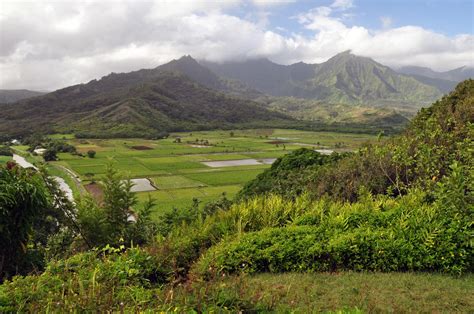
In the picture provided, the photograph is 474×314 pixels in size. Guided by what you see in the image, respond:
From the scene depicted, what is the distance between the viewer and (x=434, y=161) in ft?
33.3

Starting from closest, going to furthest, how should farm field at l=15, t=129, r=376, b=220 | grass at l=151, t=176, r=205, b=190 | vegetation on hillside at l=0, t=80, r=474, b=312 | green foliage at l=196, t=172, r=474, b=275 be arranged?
1. vegetation on hillside at l=0, t=80, r=474, b=312
2. green foliage at l=196, t=172, r=474, b=275
3. farm field at l=15, t=129, r=376, b=220
4. grass at l=151, t=176, r=205, b=190

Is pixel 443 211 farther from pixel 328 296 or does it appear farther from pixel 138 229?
pixel 138 229

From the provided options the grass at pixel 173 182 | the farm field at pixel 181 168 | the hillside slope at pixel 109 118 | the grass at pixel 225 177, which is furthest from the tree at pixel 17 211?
the hillside slope at pixel 109 118

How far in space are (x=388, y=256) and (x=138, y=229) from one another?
949 centimetres

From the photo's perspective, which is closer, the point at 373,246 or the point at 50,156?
the point at 373,246

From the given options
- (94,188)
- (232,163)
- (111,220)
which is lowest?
(94,188)

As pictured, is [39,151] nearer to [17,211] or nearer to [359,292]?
[17,211]

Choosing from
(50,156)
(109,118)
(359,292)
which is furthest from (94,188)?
(109,118)

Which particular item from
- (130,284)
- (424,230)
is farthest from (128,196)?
(424,230)

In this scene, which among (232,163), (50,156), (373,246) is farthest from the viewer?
(50,156)

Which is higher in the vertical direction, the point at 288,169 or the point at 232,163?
the point at 288,169

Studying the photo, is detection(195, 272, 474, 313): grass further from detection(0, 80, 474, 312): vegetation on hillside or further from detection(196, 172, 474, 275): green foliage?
detection(196, 172, 474, 275): green foliage

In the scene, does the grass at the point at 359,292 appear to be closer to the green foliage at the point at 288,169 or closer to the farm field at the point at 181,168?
the green foliage at the point at 288,169

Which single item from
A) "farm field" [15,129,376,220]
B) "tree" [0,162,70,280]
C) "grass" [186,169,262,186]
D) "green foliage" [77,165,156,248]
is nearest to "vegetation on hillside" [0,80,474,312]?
"tree" [0,162,70,280]
